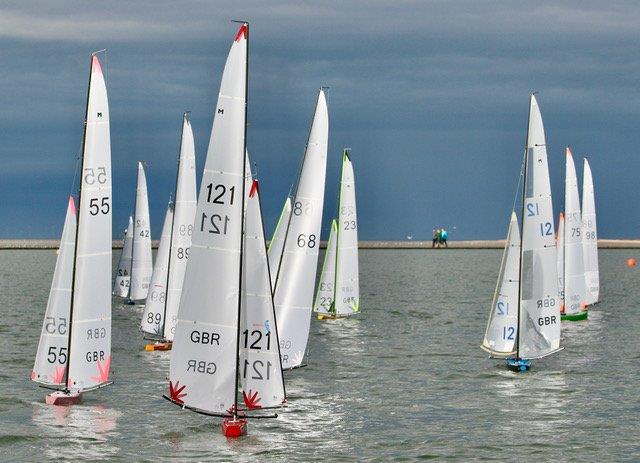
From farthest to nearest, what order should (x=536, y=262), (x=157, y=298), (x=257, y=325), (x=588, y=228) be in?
(x=588, y=228)
(x=157, y=298)
(x=536, y=262)
(x=257, y=325)

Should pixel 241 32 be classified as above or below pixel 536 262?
above

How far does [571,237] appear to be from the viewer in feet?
200

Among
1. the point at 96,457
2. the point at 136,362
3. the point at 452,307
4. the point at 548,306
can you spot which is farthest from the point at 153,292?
the point at 452,307

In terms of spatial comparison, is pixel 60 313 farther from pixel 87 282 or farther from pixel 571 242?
pixel 571 242

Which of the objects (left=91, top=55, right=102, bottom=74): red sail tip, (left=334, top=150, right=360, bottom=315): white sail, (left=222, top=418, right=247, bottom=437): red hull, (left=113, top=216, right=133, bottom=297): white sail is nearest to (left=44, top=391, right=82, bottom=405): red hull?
(left=222, top=418, right=247, bottom=437): red hull

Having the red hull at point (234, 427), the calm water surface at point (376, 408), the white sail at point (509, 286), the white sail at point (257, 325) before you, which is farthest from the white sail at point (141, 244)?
the white sail at point (257, 325)

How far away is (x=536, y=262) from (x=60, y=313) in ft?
52.1

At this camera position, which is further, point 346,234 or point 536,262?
point 346,234

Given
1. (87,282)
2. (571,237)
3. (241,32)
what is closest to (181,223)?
(87,282)

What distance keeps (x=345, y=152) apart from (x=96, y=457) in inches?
1179

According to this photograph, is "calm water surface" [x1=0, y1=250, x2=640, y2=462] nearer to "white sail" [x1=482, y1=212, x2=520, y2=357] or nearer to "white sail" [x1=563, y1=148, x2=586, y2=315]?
"white sail" [x1=482, y1=212, x2=520, y2=357]

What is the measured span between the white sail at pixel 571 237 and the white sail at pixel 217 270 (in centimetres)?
3561

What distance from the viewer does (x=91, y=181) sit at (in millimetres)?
30891

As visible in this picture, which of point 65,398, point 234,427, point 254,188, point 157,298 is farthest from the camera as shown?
point 157,298
